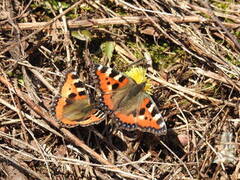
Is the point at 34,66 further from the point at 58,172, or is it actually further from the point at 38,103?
the point at 58,172

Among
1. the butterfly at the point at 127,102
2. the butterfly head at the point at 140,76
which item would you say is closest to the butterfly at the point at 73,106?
the butterfly at the point at 127,102

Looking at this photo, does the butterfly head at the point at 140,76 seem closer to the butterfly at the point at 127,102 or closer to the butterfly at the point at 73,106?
the butterfly at the point at 127,102

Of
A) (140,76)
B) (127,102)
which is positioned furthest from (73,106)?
(140,76)

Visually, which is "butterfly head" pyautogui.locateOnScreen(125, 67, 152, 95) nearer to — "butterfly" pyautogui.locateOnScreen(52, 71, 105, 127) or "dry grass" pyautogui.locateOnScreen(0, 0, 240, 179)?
"dry grass" pyautogui.locateOnScreen(0, 0, 240, 179)

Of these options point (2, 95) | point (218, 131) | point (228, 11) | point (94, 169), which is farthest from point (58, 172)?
point (228, 11)

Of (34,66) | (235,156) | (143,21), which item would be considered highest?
(143,21)

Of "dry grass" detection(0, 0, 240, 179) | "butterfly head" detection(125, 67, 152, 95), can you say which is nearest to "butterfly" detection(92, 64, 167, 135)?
→ "butterfly head" detection(125, 67, 152, 95)
